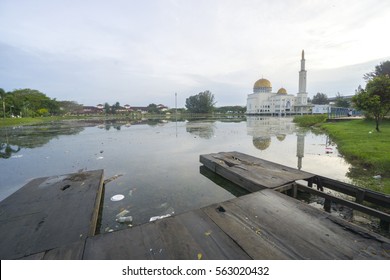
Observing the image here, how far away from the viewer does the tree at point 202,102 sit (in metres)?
74.1

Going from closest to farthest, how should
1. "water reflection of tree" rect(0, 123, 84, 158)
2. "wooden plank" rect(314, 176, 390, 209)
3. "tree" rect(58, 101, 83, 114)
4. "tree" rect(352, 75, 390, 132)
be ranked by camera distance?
1. "wooden plank" rect(314, 176, 390, 209)
2. "water reflection of tree" rect(0, 123, 84, 158)
3. "tree" rect(352, 75, 390, 132)
4. "tree" rect(58, 101, 83, 114)

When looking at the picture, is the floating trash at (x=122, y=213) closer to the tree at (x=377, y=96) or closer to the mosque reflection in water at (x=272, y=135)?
the mosque reflection in water at (x=272, y=135)

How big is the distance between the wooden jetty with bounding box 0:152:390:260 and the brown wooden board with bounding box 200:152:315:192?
28.3 inches

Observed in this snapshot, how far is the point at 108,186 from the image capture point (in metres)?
5.61

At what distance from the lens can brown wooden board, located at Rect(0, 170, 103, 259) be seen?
2664 millimetres

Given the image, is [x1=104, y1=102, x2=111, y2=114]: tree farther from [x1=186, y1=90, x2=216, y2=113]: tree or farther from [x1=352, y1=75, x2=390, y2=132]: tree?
[x1=352, y1=75, x2=390, y2=132]: tree

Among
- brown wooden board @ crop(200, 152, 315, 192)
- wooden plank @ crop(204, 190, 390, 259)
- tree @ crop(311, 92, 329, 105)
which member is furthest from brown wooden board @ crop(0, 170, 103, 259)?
tree @ crop(311, 92, 329, 105)

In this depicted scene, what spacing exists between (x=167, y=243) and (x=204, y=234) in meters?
0.53

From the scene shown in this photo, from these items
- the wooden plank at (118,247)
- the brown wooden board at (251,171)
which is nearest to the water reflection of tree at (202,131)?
the brown wooden board at (251,171)

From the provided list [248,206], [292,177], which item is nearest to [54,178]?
[248,206]

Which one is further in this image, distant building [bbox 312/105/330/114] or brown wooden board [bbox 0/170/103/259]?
distant building [bbox 312/105/330/114]

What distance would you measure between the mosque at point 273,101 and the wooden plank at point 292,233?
71.7m
